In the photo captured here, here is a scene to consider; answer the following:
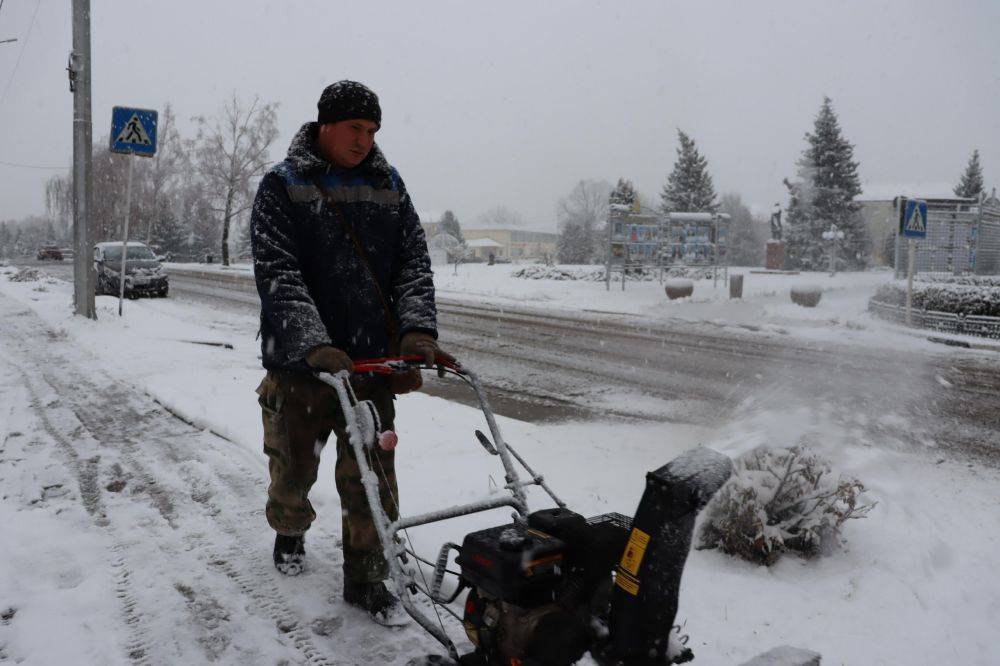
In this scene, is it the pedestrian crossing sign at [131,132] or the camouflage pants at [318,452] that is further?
the pedestrian crossing sign at [131,132]

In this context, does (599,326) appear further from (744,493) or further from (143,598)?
(143,598)

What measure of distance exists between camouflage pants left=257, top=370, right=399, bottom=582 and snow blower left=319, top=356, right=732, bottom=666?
56 cm

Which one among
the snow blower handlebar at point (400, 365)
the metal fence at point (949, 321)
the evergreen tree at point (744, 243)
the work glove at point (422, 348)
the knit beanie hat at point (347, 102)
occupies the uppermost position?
the evergreen tree at point (744, 243)

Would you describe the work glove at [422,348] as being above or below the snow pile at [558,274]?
below

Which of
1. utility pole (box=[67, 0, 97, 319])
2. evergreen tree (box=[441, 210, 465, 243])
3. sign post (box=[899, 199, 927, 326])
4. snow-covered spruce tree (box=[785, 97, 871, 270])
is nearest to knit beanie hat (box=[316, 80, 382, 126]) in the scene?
utility pole (box=[67, 0, 97, 319])

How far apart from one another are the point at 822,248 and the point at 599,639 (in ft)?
159

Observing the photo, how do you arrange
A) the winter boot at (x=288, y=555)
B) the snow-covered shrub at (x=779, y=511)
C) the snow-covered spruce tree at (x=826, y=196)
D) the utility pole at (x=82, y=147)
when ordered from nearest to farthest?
the winter boot at (x=288, y=555) < the snow-covered shrub at (x=779, y=511) < the utility pole at (x=82, y=147) < the snow-covered spruce tree at (x=826, y=196)

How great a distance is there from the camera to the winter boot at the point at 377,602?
9.88 ft

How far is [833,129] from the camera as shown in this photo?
4534cm

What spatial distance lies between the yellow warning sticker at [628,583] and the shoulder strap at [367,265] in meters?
1.48

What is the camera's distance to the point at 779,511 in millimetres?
3650

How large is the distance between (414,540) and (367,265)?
1.51 m

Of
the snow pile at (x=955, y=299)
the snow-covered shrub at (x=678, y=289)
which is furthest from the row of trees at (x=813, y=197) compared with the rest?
the snow pile at (x=955, y=299)

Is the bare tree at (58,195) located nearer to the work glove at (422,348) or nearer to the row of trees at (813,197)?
the row of trees at (813,197)
